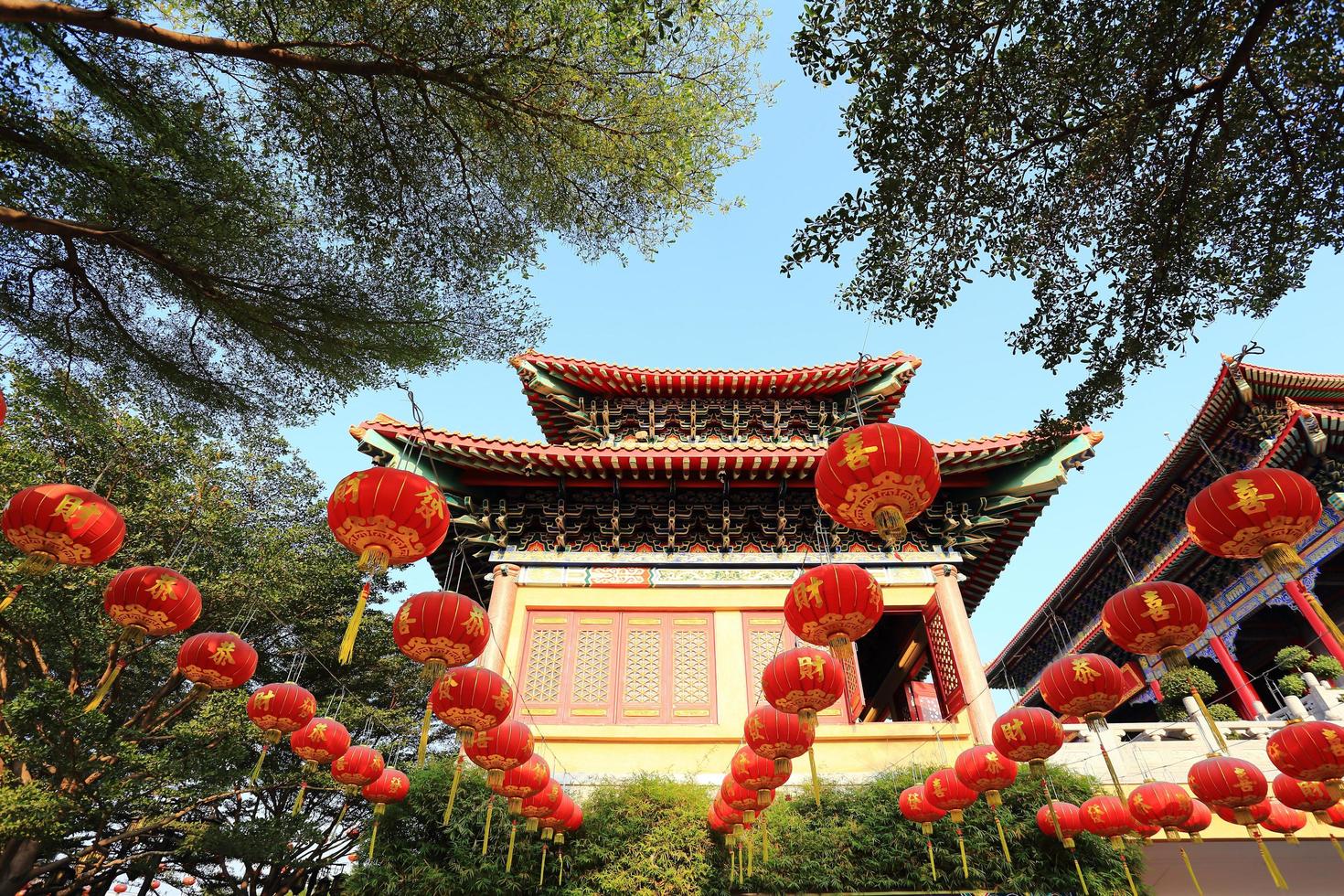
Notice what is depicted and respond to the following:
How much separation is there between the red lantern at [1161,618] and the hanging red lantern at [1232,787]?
2.15m

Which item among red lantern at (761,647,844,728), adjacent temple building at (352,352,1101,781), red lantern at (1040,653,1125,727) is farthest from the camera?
adjacent temple building at (352,352,1101,781)

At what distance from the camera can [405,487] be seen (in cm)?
450

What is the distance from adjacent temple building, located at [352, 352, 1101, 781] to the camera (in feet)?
26.5

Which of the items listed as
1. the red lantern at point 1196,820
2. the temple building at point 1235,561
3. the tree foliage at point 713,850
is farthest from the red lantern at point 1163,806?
the temple building at point 1235,561

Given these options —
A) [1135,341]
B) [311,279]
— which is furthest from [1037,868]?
[311,279]

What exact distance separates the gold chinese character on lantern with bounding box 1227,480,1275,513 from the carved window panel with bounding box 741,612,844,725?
15.8ft

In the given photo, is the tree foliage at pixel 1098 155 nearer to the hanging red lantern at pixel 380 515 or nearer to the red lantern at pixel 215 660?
the hanging red lantern at pixel 380 515

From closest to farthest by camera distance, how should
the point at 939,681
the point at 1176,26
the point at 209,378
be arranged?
the point at 1176,26, the point at 209,378, the point at 939,681

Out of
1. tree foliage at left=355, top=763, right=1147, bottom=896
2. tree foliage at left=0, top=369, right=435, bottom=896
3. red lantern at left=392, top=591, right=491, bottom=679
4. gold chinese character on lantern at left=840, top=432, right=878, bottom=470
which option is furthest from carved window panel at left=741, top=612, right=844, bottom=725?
tree foliage at left=0, top=369, right=435, bottom=896

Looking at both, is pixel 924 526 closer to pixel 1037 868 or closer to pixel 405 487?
pixel 1037 868

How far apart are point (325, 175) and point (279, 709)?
16.4ft

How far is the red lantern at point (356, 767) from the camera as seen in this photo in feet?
22.8

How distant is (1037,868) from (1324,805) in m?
2.70

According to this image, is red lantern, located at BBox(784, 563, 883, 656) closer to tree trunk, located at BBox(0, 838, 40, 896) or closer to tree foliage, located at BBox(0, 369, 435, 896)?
tree foliage, located at BBox(0, 369, 435, 896)
